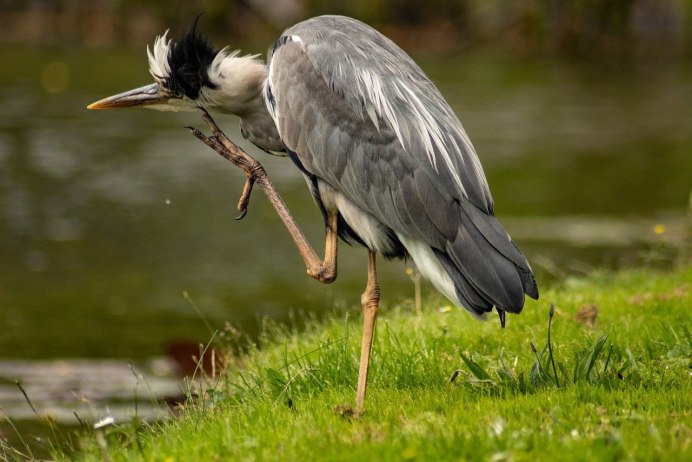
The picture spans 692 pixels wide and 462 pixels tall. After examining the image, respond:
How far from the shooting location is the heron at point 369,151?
5.14m

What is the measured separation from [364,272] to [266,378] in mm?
6620

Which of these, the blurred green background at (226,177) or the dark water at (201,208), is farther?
the dark water at (201,208)

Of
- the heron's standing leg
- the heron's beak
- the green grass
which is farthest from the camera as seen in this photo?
the heron's beak

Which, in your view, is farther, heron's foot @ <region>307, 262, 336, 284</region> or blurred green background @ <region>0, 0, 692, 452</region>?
blurred green background @ <region>0, 0, 692, 452</region>

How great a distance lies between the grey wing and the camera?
203 inches

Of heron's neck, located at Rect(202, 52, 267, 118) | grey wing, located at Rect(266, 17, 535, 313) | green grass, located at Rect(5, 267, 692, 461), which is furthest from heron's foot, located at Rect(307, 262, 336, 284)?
heron's neck, located at Rect(202, 52, 267, 118)

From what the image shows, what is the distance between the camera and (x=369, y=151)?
541 centimetres

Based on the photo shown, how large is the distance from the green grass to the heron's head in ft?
4.31

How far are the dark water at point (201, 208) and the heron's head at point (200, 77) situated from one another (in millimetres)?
1880

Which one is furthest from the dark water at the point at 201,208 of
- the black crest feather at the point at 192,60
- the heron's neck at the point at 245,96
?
the black crest feather at the point at 192,60

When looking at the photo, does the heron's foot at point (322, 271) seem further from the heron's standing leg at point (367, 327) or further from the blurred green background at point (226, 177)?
the blurred green background at point (226, 177)

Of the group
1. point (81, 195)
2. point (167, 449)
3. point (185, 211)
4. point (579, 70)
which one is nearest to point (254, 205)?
point (185, 211)

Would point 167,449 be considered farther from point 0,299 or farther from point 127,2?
point 127,2

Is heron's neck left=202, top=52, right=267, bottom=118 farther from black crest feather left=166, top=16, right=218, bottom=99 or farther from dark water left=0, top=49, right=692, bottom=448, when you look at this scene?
dark water left=0, top=49, right=692, bottom=448
